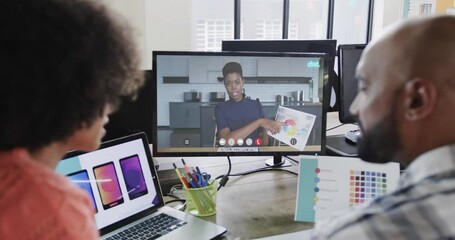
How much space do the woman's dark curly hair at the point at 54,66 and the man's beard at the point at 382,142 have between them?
44 cm

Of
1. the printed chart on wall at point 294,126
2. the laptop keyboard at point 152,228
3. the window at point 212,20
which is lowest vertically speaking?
the laptop keyboard at point 152,228

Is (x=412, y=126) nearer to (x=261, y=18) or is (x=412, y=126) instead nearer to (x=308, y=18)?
(x=261, y=18)

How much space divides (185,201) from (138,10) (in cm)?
288

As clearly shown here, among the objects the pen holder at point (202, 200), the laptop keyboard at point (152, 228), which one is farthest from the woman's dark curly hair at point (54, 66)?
the pen holder at point (202, 200)

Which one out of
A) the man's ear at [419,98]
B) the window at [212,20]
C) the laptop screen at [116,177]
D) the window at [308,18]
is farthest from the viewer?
the window at [308,18]

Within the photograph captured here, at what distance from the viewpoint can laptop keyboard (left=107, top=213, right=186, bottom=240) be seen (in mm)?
1119

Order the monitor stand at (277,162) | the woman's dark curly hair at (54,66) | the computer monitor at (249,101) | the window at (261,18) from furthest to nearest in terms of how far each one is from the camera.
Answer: the window at (261,18)
the monitor stand at (277,162)
the computer monitor at (249,101)
the woman's dark curly hair at (54,66)

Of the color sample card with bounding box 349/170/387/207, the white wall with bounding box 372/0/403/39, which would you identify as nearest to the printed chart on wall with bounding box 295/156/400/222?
the color sample card with bounding box 349/170/387/207

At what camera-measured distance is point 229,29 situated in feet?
16.4

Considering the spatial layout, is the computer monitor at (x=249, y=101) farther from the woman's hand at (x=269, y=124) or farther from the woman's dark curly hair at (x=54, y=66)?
the woman's dark curly hair at (x=54, y=66)

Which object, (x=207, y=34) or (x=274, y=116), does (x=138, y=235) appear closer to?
(x=274, y=116)

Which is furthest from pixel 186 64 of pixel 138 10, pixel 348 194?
pixel 138 10

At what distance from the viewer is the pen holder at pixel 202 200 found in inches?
49.7

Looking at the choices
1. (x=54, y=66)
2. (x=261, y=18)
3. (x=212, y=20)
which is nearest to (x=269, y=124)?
(x=54, y=66)
